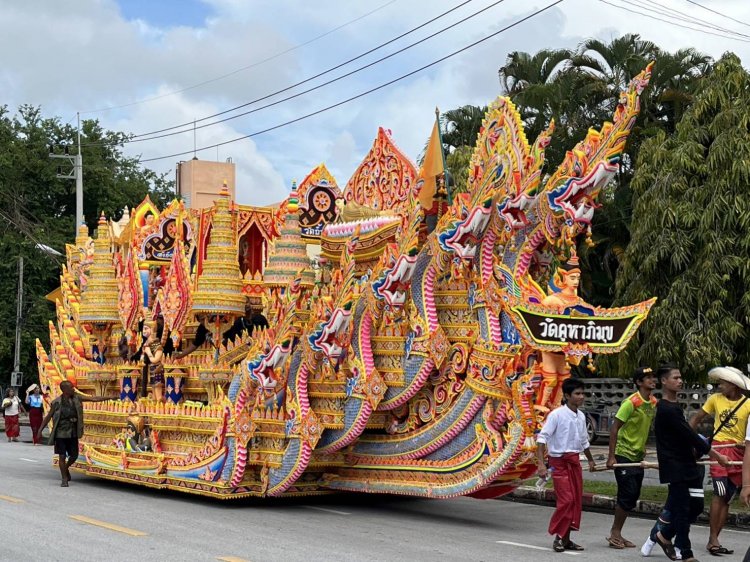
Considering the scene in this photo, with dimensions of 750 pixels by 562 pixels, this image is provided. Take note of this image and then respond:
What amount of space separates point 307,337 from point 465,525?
2630mm

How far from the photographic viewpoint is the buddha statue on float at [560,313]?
10.7 metres

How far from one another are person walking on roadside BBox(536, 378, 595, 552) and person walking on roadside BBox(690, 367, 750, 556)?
968 millimetres

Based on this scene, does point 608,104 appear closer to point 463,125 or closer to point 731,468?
point 463,125

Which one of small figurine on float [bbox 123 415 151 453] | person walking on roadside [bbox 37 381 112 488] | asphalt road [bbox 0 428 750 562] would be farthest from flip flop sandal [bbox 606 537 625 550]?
person walking on roadside [bbox 37 381 112 488]

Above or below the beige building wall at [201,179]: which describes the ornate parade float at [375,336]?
below

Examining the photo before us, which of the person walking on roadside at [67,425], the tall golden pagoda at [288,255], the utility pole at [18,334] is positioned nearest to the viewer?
the tall golden pagoda at [288,255]

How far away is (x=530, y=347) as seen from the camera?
11008 mm

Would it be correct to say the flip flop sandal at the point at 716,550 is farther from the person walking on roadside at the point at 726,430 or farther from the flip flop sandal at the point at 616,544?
the flip flop sandal at the point at 616,544

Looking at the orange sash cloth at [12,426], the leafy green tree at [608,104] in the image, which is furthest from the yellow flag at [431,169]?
the orange sash cloth at [12,426]

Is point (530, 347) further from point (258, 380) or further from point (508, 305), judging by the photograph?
point (258, 380)

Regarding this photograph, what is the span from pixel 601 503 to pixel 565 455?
14.3ft

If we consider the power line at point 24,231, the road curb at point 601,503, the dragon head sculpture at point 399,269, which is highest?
the power line at point 24,231

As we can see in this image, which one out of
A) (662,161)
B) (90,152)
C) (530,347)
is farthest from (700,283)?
(90,152)

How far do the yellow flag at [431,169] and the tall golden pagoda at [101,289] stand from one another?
5859mm
